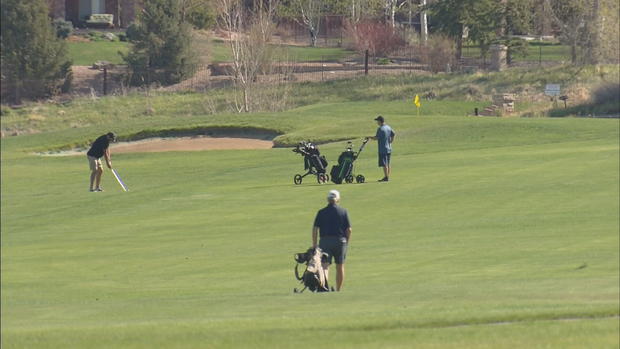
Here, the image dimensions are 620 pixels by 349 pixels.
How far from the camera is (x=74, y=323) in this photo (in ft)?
49.8

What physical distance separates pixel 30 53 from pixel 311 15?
25792 millimetres

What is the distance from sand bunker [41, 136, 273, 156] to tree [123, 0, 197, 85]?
35346 millimetres

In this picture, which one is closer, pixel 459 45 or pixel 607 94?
pixel 607 94

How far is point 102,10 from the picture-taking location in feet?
354

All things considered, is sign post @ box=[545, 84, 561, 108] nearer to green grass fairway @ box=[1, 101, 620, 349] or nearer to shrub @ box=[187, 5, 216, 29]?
green grass fairway @ box=[1, 101, 620, 349]

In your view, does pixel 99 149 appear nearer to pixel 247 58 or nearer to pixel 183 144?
pixel 183 144

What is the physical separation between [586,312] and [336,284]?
203 inches

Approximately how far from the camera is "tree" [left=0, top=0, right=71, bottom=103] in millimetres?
Answer: 85562

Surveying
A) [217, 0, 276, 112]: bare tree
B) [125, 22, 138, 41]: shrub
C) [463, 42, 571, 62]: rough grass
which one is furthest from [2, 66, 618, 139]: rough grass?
[463, 42, 571, 62]: rough grass

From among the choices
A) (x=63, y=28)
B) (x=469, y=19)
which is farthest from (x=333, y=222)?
(x=63, y=28)

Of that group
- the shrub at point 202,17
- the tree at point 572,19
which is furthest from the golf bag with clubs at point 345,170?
the shrub at point 202,17

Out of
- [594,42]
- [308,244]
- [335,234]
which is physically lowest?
[308,244]

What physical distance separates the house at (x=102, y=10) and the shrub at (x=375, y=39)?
19.6 m

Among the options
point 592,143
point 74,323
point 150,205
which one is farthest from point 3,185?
point 74,323
